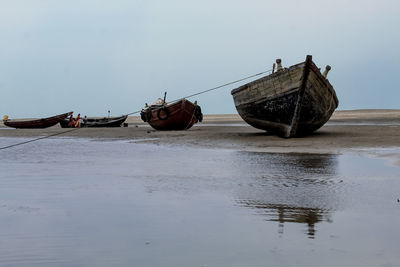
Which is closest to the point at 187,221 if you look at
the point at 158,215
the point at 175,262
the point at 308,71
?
the point at 158,215

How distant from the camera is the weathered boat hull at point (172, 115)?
2511 cm

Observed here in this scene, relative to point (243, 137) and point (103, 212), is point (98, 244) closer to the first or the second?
point (103, 212)

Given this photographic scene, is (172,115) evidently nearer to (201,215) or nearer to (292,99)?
(292,99)

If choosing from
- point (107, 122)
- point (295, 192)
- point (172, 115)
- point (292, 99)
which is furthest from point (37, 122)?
point (295, 192)

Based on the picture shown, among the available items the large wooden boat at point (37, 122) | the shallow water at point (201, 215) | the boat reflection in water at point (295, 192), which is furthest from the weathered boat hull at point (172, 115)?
the shallow water at point (201, 215)

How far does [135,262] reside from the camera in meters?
3.61

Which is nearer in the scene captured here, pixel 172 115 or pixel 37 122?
pixel 172 115

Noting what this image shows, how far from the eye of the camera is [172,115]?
2511 centimetres

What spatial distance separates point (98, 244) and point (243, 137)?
45.9 ft

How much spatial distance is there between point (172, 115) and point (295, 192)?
1857 cm

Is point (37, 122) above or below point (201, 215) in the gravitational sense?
above

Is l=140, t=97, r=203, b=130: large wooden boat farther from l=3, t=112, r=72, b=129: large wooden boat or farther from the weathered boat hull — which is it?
l=3, t=112, r=72, b=129: large wooden boat

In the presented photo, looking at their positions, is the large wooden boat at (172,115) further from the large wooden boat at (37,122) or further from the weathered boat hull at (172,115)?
the large wooden boat at (37,122)

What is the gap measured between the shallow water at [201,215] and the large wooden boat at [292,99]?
621 cm
